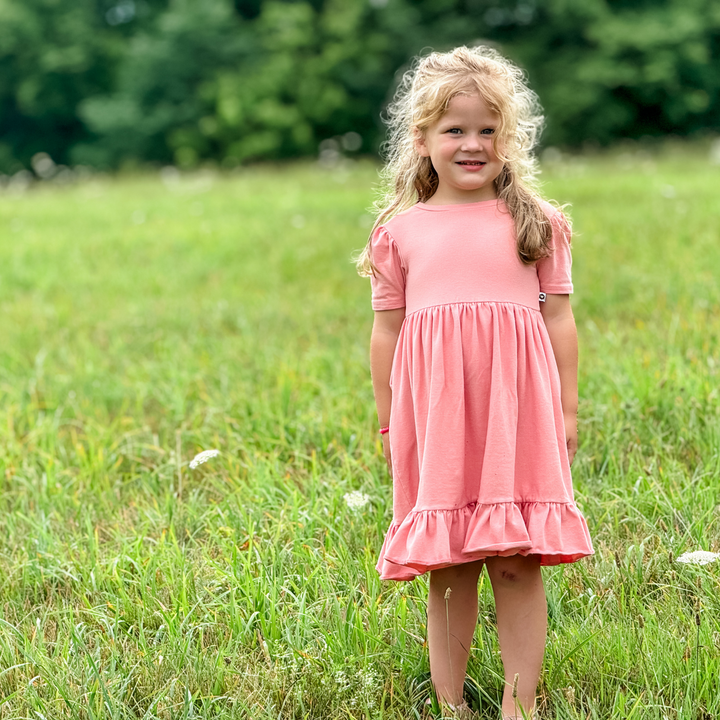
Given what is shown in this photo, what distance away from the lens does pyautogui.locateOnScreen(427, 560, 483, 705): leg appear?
5.94ft

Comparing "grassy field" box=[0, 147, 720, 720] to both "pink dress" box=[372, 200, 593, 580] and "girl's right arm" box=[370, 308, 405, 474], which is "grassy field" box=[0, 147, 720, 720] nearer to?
"pink dress" box=[372, 200, 593, 580]

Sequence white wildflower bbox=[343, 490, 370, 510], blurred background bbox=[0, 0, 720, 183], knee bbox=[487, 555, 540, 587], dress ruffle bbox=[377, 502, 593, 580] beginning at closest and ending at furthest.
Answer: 1. dress ruffle bbox=[377, 502, 593, 580]
2. knee bbox=[487, 555, 540, 587]
3. white wildflower bbox=[343, 490, 370, 510]
4. blurred background bbox=[0, 0, 720, 183]

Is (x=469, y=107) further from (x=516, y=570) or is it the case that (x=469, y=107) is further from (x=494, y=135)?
(x=516, y=570)

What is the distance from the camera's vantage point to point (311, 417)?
3240 millimetres

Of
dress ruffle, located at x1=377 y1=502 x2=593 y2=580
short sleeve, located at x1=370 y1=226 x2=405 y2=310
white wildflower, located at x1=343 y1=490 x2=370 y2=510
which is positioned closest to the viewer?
dress ruffle, located at x1=377 y1=502 x2=593 y2=580

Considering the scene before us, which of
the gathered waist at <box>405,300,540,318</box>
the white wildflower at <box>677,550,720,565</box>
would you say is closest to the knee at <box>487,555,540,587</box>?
the white wildflower at <box>677,550,720,565</box>

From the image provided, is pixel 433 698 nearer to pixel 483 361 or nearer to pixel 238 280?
pixel 483 361

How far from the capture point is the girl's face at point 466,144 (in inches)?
70.1

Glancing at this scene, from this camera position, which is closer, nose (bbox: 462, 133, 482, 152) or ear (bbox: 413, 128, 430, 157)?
nose (bbox: 462, 133, 482, 152)

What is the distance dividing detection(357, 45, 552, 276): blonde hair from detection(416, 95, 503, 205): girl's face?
0.02 m

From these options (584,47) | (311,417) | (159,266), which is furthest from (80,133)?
(311,417)

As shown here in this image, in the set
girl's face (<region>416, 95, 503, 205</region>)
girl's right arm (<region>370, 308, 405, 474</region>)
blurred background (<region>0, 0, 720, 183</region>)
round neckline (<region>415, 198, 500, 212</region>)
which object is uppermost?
blurred background (<region>0, 0, 720, 183</region>)

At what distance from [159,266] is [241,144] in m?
18.7

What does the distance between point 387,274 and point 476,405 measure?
1.19 ft
